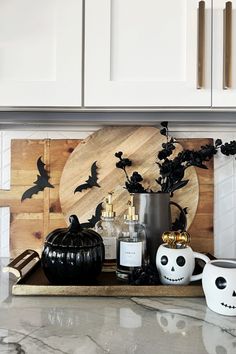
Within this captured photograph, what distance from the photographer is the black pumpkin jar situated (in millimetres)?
960

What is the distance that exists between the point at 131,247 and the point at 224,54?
0.60 meters

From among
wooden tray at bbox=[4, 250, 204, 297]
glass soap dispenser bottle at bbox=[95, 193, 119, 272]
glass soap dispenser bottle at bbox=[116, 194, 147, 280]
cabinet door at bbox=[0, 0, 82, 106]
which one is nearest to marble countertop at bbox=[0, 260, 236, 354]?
wooden tray at bbox=[4, 250, 204, 297]

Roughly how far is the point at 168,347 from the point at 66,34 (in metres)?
0.84

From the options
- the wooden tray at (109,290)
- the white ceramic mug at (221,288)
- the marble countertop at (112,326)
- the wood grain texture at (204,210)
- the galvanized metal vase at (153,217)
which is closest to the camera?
the marble countertop at (112,326)

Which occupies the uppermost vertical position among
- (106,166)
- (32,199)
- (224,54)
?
(224,54)

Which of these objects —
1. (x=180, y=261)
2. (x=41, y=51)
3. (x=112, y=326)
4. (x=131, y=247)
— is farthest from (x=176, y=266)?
(x=41, y=51)

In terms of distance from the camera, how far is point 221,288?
838 millimetres

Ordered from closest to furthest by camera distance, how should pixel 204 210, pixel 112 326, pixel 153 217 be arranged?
pixel 112 326 < pixel 153 217 < pixel 204 210

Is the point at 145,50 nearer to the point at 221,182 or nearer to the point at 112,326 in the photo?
the point at 221,182

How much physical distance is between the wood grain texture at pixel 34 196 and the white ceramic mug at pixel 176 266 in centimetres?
49

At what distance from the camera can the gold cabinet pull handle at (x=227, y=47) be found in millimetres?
1011

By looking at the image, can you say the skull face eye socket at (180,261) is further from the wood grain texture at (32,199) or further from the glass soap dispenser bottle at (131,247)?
the wood grain texture at (32,199)

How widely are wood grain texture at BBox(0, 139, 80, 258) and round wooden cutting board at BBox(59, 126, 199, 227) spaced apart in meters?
0.03

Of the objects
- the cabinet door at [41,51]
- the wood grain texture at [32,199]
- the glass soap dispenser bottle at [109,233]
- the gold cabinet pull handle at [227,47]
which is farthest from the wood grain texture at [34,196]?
the gold cabinet pull handle at [227,47]
